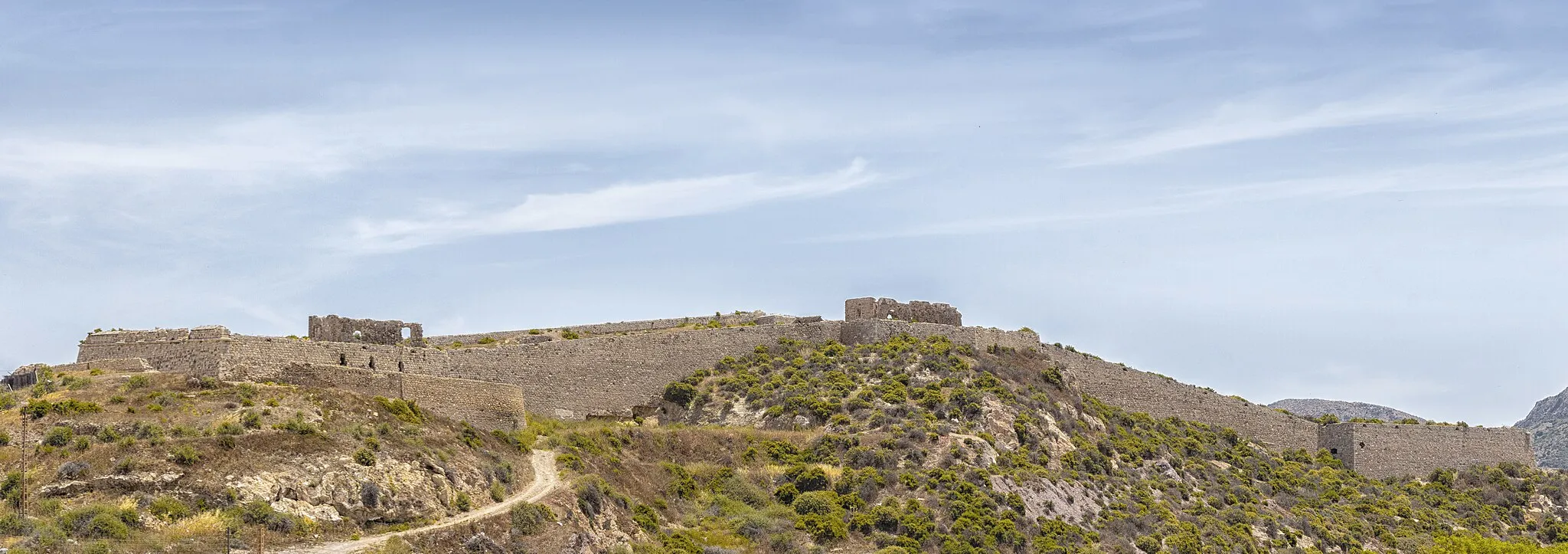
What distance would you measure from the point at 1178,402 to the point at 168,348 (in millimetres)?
47197

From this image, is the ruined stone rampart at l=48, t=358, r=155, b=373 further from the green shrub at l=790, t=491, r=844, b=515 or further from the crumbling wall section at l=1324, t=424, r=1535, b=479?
the crumbling wall section at l=1324, t=424, r=1535, b=479

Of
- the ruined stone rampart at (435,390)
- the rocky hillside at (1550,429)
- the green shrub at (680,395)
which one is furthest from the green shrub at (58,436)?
the rocky hillside at (1550,429)

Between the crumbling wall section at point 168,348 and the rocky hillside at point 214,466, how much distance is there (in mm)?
1405

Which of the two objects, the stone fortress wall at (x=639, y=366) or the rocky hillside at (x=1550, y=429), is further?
the rocky hillside at (x=1550, y=429)

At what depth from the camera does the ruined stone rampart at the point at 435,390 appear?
183 feet

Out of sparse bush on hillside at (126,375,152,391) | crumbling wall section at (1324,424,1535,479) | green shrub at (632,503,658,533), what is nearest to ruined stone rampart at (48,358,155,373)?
sparse bush on hillside at (126,375,152,391)

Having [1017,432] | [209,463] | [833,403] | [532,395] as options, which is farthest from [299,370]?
[1017,432]

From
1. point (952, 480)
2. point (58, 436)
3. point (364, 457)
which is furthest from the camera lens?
point (952, 480)

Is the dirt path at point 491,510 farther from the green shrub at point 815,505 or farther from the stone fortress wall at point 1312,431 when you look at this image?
the stone fortress wall at point 1312,431

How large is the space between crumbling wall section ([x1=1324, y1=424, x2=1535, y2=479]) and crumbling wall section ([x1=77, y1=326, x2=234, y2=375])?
53.1 metres

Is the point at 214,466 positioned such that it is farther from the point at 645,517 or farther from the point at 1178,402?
the point at 1178,402

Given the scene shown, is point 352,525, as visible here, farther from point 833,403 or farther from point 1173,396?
point 1173,396

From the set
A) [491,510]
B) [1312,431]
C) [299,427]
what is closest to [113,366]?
[299,427]

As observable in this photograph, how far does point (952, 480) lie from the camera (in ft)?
214
